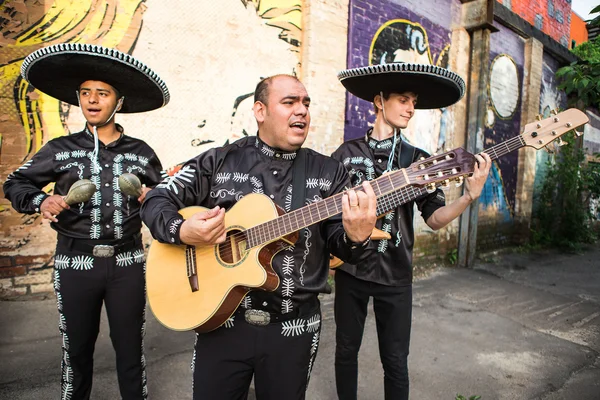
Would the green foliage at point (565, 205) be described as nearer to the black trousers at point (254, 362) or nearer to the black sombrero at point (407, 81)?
the black sombrero at point (407, 81)

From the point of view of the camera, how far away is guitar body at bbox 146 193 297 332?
5.91 ft

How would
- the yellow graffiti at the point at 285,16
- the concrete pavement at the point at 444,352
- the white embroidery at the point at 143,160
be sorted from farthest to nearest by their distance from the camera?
the yellow graffiti at the point at 285,16 → the concrete pavement at the point at 444,352 → the white embroidery at the point at 143,160

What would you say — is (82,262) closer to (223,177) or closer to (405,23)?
(223,177)

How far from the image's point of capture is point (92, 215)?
8.19ft

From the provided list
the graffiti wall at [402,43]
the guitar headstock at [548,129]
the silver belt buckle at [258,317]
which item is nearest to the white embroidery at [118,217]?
the silver belt buckle at [258,317]

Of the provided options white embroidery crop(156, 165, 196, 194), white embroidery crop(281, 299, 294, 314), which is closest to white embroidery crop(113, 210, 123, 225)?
white embroidery crop(156, 165, 196, 194)

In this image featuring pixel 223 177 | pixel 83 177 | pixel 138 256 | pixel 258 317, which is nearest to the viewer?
pixel 258 317

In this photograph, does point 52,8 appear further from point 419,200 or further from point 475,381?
point 475,381

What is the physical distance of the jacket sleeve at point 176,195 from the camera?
1897mm

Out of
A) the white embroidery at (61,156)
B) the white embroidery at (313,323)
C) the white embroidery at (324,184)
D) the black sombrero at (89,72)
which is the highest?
the black sombrero at (89,72)

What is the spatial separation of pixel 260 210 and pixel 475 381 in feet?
9.23

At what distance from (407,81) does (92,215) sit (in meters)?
2.33

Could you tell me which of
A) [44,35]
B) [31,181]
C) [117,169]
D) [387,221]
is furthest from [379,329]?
[44,35]

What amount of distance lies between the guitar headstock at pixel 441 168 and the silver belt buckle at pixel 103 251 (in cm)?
185
